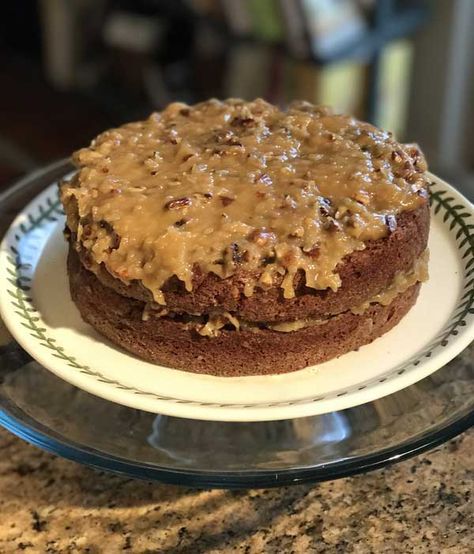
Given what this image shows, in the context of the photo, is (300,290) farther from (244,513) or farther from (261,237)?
(244,513)

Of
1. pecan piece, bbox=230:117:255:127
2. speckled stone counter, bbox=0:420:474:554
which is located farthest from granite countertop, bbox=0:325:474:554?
pecan piece, bbox=230:117:255:127

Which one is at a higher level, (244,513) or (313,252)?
(313,252)

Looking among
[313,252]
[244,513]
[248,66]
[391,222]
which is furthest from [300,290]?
[248,66]

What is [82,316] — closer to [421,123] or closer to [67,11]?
[421,123]

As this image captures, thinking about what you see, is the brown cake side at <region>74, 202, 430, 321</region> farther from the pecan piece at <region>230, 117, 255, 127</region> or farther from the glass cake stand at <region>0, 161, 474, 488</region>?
the pecan piece at <region>230, 117, 255, 127</region>

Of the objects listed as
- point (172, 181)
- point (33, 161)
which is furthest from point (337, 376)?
point (33, 161)
